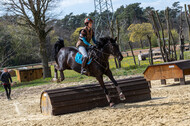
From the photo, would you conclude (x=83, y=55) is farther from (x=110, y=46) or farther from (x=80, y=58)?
(x=110, y=46)

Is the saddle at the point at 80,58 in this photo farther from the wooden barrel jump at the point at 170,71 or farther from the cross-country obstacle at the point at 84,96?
the wooden barrel jump at the point at 170,71

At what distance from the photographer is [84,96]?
7.91 meters

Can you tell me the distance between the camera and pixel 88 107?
7988mm

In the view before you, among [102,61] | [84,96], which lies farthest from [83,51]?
[84,96]

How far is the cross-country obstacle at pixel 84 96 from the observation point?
7602 mm

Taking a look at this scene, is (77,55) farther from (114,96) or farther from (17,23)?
(17,23)

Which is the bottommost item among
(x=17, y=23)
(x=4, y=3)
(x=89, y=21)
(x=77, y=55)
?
(x=77, y=55)

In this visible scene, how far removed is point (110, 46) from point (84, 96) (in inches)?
72.4

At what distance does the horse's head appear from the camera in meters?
7.33

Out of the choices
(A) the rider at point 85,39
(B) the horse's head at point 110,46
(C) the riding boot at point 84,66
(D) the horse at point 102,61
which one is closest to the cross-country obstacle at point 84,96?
(D) the horse at point 102,61

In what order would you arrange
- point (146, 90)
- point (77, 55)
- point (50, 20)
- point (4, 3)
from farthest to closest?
point (50, 20) → point (4, 3) → point (146, 90) → point (77, 55)

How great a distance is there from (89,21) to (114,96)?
2.69m

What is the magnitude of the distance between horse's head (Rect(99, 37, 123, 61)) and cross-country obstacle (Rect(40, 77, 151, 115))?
138 cm

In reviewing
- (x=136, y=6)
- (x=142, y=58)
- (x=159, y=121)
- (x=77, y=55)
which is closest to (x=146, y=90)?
(x=77, y=55)
